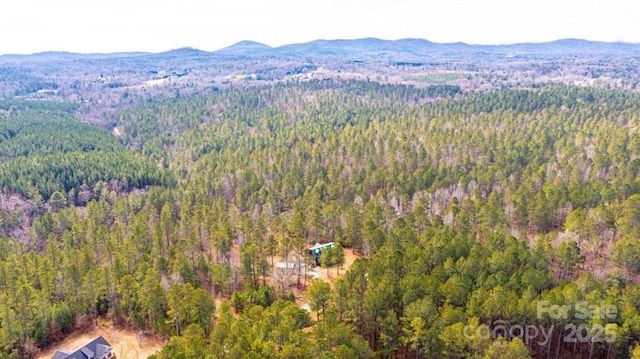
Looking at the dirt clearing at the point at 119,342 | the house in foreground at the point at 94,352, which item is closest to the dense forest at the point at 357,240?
the dirt clearing at the point at 119,342

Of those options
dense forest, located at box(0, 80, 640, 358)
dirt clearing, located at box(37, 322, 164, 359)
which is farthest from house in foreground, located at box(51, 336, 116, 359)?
dense forest, located at box(0, 80, 640, 358)

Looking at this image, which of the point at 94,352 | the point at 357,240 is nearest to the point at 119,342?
the point at 94,352

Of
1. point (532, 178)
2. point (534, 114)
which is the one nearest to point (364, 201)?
point (532, 178)

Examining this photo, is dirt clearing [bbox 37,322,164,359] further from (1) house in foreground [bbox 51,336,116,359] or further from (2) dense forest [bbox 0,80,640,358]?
(1) house in foreground [bbox 51,336,116,359]

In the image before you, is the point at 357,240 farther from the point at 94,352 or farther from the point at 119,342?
the point at 94,352

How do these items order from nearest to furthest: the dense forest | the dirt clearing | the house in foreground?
the dense forest, the house in foreground, the dirt clearing

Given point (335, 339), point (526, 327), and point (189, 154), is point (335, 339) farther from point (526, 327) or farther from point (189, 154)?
point (189, 154)

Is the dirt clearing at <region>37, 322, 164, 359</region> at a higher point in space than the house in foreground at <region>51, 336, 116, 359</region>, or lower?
lower
